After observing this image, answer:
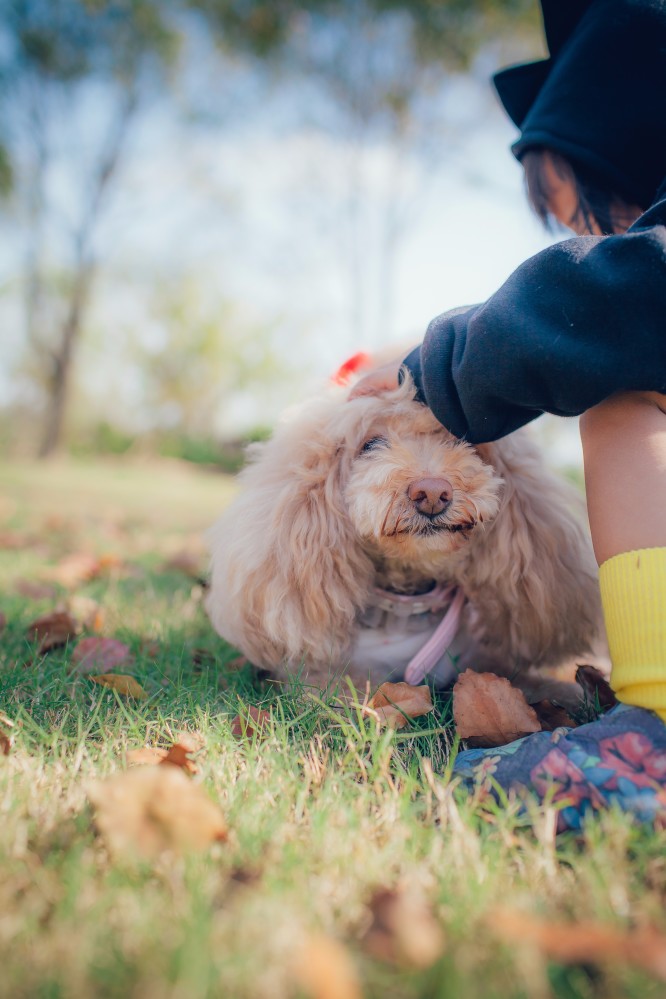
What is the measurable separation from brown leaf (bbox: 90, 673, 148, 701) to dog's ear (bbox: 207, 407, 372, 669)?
268 mm

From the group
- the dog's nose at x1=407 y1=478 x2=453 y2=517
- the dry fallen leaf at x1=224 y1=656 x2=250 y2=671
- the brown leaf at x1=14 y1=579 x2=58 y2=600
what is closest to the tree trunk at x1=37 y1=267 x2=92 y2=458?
the brown leaf at x1=14 y1=579 x2=58 y2=600

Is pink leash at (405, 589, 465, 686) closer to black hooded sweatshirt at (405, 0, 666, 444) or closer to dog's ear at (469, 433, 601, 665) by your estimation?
dog's ear at (469, 433, 601, 665)

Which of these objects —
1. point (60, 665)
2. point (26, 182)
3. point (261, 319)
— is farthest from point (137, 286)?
point (60, 665)

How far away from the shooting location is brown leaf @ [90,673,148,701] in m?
1.68

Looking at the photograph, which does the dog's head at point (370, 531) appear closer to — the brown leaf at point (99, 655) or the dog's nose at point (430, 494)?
the dog's nose at point (430, 494)

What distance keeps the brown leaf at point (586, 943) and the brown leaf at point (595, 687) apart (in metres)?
0.94

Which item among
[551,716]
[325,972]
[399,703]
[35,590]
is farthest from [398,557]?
[35,590]

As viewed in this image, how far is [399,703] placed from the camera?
1.64 meters

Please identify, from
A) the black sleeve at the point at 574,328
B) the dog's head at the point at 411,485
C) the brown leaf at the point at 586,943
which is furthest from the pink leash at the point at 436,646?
the brown leaf at the point at 586,943

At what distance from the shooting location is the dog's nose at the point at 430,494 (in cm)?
168


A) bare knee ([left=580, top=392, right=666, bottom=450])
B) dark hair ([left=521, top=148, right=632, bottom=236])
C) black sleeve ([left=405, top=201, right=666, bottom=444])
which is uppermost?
dark hair ([left=521, top=148, right=632, bottom=236])

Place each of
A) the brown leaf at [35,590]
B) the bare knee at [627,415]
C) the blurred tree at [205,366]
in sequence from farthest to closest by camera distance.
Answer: the blurred tree at [205,366]
the brown leaf at [35,590]
the bare knee at [627,415]

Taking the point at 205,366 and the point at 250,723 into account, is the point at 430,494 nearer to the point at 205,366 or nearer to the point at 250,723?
the point at 250,723

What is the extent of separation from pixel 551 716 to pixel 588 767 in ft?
1.59
